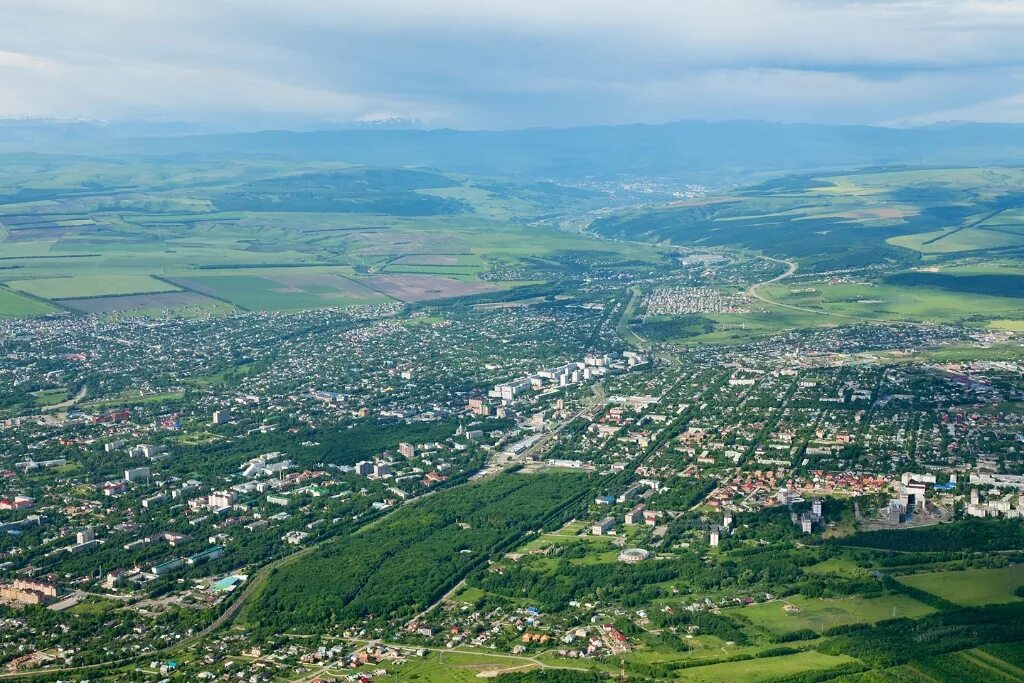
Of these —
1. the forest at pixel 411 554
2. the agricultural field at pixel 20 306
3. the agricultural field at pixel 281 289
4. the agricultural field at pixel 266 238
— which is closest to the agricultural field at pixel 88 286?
the agricultural field at pixel 266 238

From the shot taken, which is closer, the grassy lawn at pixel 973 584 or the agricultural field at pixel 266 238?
the grassy lawn at pixel 973 584

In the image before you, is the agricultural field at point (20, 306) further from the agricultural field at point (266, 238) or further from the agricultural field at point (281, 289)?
the agricultural field at point (281, 289)

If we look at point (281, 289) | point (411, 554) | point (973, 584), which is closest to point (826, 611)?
point (973, 584)

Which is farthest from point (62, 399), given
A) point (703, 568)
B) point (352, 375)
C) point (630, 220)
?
point (630, 220)

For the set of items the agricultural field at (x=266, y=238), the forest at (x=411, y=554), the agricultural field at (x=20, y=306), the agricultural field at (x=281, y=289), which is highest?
the agricultural field at (x=266, y=238)

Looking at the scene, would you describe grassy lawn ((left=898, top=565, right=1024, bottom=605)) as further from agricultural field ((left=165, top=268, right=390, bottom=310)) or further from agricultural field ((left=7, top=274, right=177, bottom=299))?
agricultural field ((left=7, top=274, right=177, bottom=299))

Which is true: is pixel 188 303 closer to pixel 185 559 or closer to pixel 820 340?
pixel 820 340

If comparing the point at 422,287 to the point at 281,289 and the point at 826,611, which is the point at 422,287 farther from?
the point at 826,611
